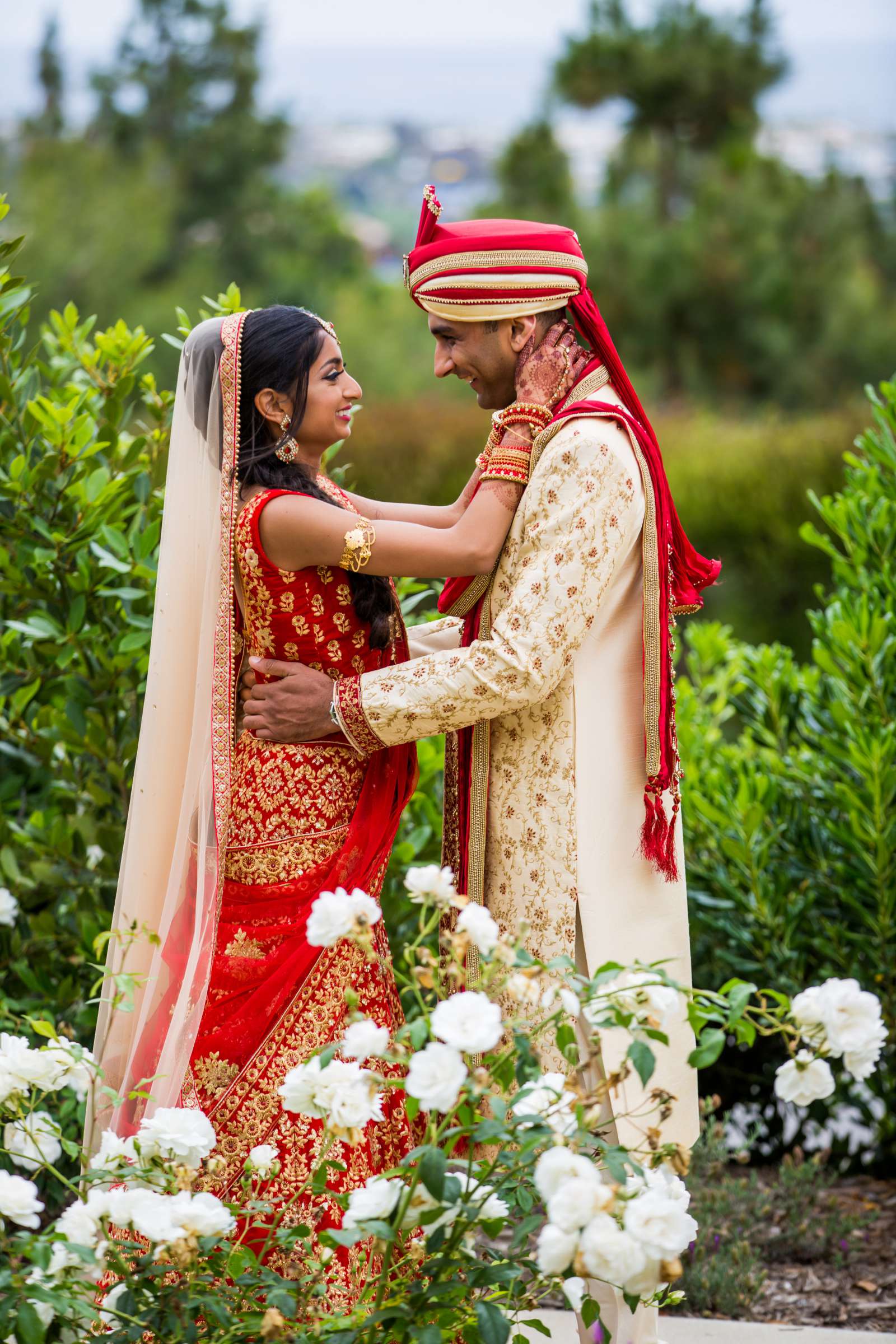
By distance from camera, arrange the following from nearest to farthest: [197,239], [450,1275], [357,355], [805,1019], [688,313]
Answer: [805,1019] < [450,1275] < [688,313] < [357,355] < [197,239]

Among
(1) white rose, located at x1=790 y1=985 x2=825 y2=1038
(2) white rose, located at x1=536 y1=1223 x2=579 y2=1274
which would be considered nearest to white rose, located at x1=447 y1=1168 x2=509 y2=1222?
(2) white rose, located at x1=536 y1=1223 x2=579 y2=1274

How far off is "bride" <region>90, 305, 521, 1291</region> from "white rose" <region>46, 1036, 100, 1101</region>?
347 millimetres

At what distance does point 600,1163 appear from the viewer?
2.53 metres

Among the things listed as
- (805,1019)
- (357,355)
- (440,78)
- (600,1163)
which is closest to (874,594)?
(600,1163)

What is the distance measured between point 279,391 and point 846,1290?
2471 mm

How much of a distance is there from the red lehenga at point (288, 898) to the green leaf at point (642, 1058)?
983mm

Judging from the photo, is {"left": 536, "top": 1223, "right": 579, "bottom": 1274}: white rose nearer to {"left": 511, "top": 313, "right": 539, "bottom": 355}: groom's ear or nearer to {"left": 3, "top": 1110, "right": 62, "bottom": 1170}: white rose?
{"left": 3, "top": 1110, "right": 62, "bottom": 1170}: white rose

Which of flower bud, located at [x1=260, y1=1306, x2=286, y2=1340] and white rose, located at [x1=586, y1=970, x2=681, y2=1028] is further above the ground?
white rose, located at [x1=586, y1=970, x2=681, y2=1028]

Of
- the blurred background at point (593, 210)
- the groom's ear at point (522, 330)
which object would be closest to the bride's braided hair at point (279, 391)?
the groom's ear at point (522, 330)

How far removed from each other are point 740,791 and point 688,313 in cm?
1555

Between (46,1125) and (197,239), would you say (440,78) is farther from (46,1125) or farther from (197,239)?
(46,1125)

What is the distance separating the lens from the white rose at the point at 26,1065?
7.06 feet

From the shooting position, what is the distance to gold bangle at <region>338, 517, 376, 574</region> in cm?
269

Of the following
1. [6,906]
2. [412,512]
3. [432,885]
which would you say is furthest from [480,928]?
[6,906]
